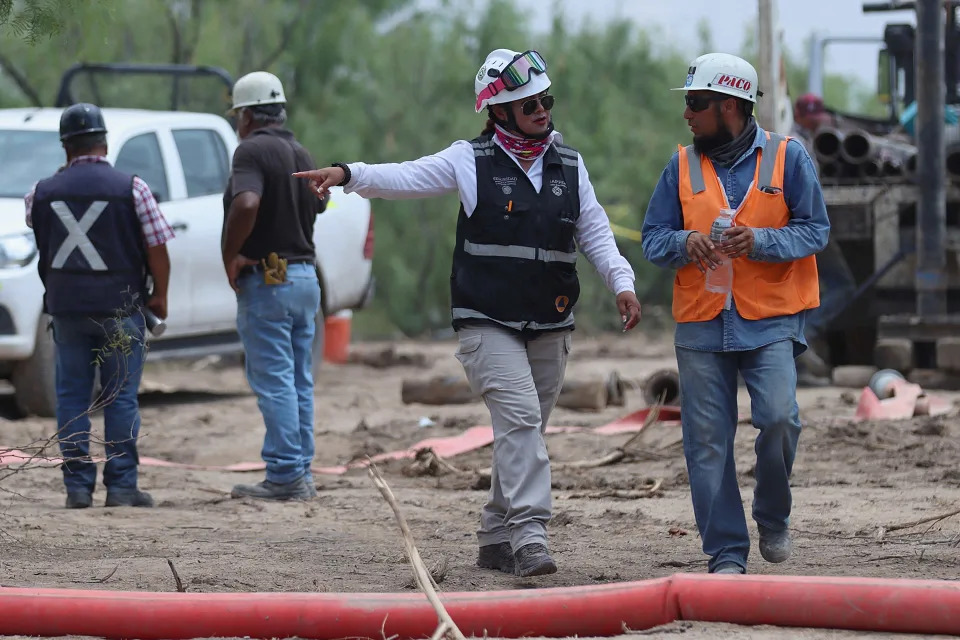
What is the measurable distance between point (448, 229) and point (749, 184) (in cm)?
1693

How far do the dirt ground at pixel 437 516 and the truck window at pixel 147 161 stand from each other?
1.69 m

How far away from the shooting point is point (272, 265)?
7500mm

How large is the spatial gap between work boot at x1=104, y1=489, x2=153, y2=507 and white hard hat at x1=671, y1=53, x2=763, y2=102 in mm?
3618

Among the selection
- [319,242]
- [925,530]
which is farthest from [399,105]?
[925,530]

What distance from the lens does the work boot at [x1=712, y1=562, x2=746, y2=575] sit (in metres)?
5.17

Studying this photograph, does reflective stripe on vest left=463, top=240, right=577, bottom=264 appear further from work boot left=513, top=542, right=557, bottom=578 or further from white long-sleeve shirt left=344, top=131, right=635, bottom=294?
work boot left=513, top=542, right=557, bottom=578

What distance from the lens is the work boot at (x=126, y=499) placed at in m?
7.35

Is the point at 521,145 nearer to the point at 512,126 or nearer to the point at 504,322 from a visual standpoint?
the point at 512,126

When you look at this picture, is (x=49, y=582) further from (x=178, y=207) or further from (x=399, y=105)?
(x=399, y=105)

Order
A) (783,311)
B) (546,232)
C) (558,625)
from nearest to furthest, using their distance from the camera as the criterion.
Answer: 1. (558,625)
2. (783,311)
3. (546,232)

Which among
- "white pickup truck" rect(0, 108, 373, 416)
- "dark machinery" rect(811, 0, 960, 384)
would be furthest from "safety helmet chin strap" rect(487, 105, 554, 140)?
"dark machinery" rect(811, 0, 960, 384)

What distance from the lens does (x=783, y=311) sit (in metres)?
5.14

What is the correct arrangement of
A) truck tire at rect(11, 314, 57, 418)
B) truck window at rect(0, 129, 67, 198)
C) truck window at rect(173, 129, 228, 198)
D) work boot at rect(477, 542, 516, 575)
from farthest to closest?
truck window at rect(173, 129, 228, 198) → truck window at rect(0, 129, 67, 198) → truck tire at rect(11, 314, 57, 418) → work boot at rect(477, 542, 516, 575)

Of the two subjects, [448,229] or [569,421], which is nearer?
[569,421]
